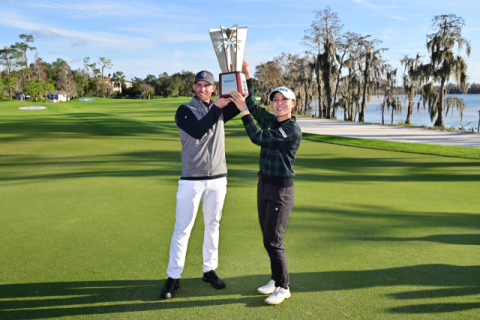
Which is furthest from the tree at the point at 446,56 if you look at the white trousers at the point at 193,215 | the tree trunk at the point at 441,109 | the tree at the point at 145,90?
the tree at the point at 145,90

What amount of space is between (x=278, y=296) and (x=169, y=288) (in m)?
1.03

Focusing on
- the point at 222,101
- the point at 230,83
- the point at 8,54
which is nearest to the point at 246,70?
the point at 230,83

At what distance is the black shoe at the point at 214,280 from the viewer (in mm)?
3543

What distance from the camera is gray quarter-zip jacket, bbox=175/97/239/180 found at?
11.3ft

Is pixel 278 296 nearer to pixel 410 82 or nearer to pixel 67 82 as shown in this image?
pixel 410 82

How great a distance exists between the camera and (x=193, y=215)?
3.67m

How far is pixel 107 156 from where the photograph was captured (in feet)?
38.5

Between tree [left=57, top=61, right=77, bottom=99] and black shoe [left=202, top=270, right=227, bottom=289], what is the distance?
104 metres

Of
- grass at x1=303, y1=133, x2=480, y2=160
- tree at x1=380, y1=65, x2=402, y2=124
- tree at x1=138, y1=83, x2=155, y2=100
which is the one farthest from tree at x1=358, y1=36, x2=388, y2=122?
tree at x1=138, y1=83, x2=155, y2=100

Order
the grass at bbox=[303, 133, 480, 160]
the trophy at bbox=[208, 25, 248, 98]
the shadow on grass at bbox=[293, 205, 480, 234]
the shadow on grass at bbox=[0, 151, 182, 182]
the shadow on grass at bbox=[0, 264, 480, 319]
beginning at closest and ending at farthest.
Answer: the shadow on grass at bbox=[0, 264, 480, 319], the trophy at bbox=[208, 25, 248, 98], the shadow on grass at bbox=[293, 205, 480, 234], the shadow on grass at bbox=[0, 151, 182, 182], the grass at bbox=[303, 133, 480, 160]

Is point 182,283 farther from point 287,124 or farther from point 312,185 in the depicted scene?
point 312,185

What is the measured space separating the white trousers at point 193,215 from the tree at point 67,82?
341 feet

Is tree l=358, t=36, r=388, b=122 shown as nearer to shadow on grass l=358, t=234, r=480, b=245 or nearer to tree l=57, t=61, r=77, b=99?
shadow on grass l=358, t=234, r=480, b=245

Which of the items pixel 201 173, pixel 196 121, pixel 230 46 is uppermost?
pixel 230 46
